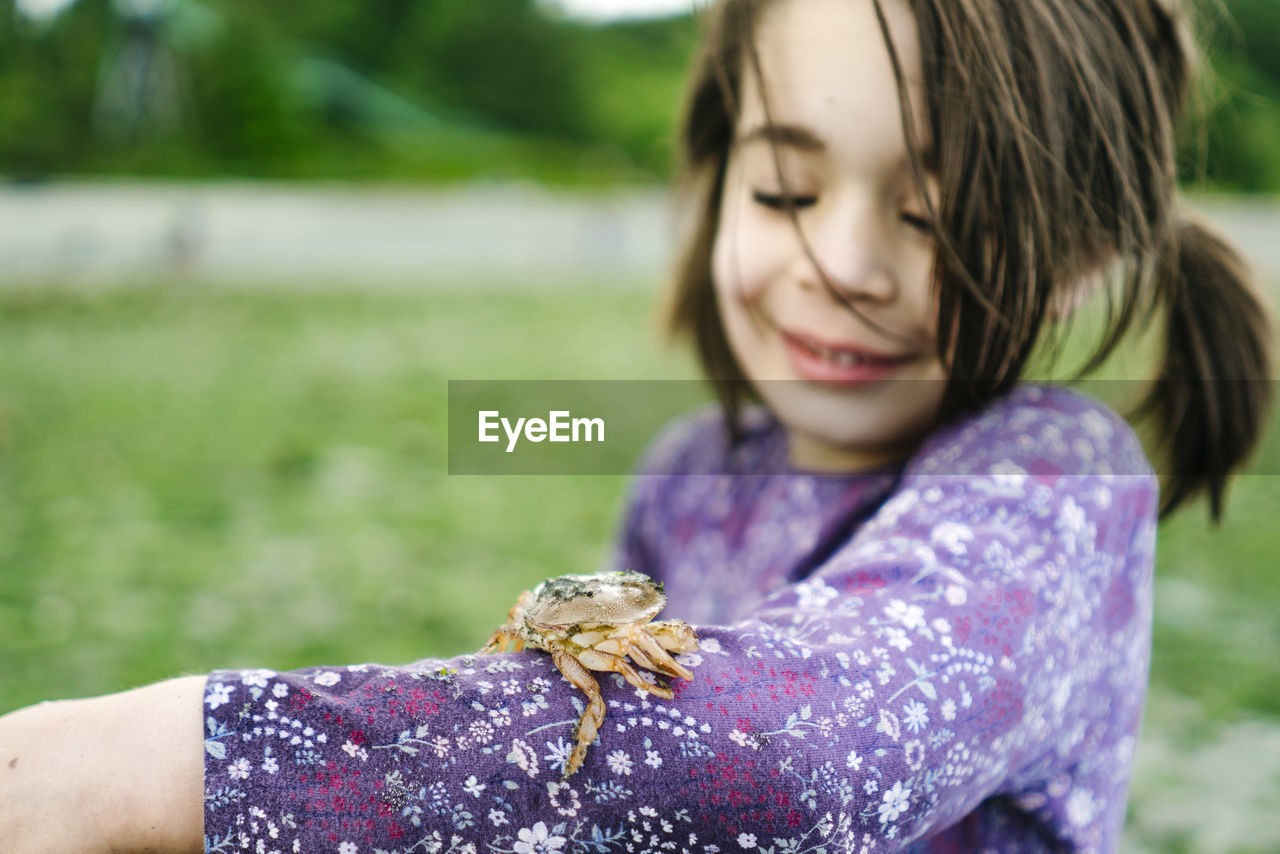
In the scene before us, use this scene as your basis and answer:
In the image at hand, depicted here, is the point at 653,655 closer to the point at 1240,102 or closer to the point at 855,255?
the point at 855,255

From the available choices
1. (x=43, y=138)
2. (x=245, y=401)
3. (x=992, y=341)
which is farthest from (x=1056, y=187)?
(x=43, y=138)

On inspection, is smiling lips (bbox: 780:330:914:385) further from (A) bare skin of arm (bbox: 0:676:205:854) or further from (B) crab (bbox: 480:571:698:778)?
(A) bare skin of arm (bbox: 0:676:205:854)

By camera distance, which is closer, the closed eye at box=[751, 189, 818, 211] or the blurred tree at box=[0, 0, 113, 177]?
the closed eye at box=[751, 189, 818, 211]

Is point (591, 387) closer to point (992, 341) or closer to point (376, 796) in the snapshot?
point (992, 341)

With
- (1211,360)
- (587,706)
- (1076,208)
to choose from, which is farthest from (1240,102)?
(587,706)

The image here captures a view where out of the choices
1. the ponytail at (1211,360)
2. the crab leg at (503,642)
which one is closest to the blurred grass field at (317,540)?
the ponytail at (1211,360)

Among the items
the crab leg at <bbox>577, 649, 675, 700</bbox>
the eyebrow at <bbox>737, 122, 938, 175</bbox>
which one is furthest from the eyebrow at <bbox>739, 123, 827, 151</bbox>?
the crab leg at <bbox>577, 649, 675, 700</bbox>

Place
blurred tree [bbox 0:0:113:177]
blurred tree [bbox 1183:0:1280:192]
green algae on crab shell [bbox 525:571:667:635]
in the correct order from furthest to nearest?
blurred tree [bbox 0:0:113:177], blurred tree [bbox 1183:0:1280:192], green algae on crab shell [bbox 525:571:667:635]
